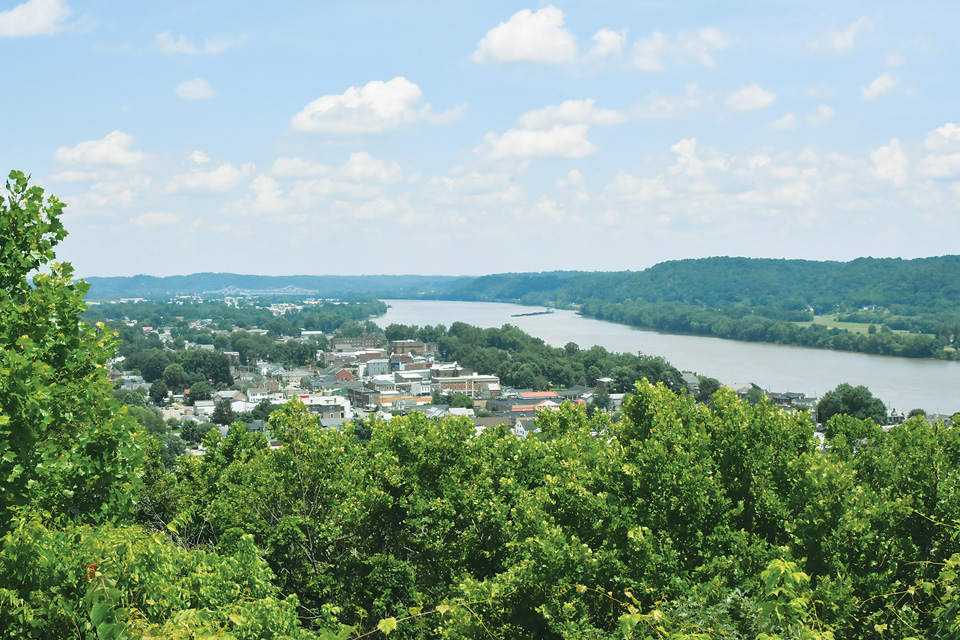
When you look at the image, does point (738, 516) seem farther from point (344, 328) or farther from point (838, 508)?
point (344, 328)

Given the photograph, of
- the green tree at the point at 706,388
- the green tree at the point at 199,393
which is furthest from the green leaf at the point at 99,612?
the green tree at the point at 199,393

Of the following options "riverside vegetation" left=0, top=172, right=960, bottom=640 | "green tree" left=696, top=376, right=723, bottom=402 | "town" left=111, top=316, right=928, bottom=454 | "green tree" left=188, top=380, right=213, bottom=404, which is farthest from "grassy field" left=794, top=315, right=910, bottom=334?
"riverside vegetation" left=0, top=172, right=960, bottom=640

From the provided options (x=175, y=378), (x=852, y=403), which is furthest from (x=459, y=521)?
(x=175, y=378)

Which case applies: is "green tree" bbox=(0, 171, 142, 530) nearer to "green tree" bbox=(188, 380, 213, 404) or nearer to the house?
"green tree" bbox=(188, 380, 213, 404)

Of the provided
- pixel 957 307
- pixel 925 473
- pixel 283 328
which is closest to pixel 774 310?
pixel 957 307

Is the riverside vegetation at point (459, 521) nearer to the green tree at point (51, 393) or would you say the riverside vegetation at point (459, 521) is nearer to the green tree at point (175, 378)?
the green tree at point (51, 393)


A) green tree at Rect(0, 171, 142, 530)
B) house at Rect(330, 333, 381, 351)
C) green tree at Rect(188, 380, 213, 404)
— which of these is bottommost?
green tree at Rect(188, 380, 213, 404)

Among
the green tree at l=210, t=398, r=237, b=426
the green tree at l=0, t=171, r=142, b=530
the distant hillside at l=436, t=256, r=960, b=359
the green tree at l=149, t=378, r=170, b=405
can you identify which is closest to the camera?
the green tree at l=0, t=171, r=142, b=530
